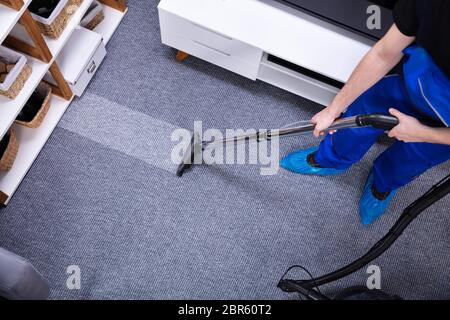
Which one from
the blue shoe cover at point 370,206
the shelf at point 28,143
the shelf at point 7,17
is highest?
the shelf at point 7,17

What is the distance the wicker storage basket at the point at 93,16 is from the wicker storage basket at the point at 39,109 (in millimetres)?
344

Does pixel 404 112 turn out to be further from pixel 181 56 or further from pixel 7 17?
pixel 7 17

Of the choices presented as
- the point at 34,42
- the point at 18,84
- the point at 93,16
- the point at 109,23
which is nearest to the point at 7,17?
the point at 34,42

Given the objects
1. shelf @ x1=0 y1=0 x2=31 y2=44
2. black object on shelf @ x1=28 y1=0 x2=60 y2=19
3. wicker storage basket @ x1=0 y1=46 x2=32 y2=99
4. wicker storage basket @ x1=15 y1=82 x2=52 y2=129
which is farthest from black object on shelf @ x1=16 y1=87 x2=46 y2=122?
shelf @ x1=0 y1=0 x2=31 y2=44

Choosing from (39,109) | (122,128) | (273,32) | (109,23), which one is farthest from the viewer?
(109,23)

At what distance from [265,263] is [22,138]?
1.13 m

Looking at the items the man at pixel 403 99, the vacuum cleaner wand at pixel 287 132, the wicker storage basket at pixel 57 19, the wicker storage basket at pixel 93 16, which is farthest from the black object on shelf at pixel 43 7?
the man at pixel 403 99

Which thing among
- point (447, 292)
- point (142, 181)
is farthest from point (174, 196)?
point (447, 292)

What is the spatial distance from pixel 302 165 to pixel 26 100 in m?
1.10

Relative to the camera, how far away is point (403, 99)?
4.23 feet

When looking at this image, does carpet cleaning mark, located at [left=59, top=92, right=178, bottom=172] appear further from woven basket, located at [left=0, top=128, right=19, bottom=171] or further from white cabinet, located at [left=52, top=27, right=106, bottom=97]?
woven basket, located at [left=0, top=128, right=19, bottom=171]

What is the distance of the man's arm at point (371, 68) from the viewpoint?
1.08m

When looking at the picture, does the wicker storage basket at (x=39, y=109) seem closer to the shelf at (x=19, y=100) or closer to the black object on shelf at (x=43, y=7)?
the shelf at (x=19, y=100)

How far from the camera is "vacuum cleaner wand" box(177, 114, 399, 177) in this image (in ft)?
3.79
